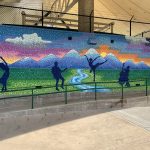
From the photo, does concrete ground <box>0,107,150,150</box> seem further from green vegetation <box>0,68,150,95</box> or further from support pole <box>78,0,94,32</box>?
support pole <box>78,0,94,32</box>

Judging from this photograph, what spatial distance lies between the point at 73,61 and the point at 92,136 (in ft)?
25.8

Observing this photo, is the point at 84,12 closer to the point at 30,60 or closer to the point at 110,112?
the point at 30,60

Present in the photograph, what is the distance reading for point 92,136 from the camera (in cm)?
1287

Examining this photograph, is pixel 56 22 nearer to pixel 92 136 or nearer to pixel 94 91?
pixel 94 91

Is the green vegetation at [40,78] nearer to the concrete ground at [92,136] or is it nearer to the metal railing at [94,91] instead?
the metal railing at [94,91]

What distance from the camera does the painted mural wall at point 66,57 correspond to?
1812 cm

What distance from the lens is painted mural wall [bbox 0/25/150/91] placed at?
18125 mm

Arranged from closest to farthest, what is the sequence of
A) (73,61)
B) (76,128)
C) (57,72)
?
(76,128), (57,72), (73,61)

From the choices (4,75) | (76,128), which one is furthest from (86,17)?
(76,128)

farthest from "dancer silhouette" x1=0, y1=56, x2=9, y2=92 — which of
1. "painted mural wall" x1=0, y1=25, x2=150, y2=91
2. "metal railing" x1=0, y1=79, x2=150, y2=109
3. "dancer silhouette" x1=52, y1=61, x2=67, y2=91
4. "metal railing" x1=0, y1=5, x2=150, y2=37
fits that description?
"metal railing" x1=0, y1=5, x2=150, y2=37

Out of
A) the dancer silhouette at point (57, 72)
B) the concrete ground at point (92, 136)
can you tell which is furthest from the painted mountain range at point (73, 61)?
the concrete ground at point (92, 136)

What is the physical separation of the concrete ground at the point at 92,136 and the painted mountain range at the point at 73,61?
4.83 metres

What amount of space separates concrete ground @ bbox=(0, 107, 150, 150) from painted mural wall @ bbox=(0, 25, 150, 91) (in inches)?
186

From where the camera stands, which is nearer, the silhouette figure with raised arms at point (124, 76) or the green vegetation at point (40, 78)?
the green vegetation at point (40, 78)
